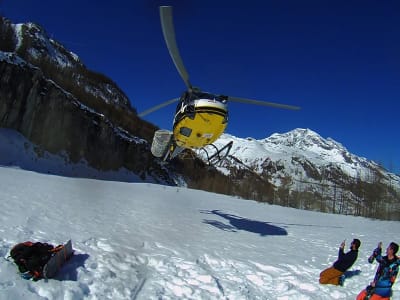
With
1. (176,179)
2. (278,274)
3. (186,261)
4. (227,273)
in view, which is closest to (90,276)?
(186,261)

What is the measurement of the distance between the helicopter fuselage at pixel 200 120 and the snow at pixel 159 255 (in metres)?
3.55

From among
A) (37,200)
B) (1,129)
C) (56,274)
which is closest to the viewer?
(56,274)

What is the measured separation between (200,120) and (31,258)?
20.9 feet

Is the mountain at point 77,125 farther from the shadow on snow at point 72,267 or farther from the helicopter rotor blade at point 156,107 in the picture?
the shadow on snow at point 72,267

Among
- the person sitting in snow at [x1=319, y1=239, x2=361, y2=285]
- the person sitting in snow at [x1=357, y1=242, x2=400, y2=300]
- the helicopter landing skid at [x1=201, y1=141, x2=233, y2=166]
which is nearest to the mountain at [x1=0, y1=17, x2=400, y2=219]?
the helicopter landing skid at [x1=201, y1=141, x2=233, y2=166]

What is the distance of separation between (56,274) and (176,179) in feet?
151

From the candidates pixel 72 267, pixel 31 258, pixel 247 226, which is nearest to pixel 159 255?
pixel 72 267

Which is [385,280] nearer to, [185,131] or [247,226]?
[185,131]

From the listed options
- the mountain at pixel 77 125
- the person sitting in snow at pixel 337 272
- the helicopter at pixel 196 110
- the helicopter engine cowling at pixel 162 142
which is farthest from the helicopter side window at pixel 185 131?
the person sitting in snow at pixel 337 272

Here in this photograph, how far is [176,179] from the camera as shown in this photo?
52.9 m

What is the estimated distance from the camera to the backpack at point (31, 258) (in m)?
6.43

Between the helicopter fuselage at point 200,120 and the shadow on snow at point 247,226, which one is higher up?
the helicopter fuselage at point 200,120

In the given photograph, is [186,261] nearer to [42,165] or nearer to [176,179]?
[42,165]

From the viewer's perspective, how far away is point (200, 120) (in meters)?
10.9
